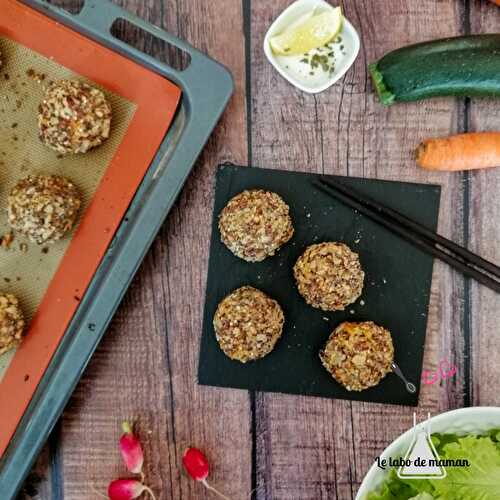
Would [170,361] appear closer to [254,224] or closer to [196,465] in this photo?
[196,465]

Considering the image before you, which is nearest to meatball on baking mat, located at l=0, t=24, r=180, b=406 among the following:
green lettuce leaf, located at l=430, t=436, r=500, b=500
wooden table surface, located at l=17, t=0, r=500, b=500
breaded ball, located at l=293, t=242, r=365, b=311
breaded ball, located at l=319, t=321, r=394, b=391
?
wooden table surface, located at l=17, t=0, r=500, b=500

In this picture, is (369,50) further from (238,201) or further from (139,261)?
(139,261)

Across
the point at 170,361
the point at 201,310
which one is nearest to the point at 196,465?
the point at 170,361

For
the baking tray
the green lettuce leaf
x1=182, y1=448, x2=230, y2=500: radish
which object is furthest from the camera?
x1=182, y1=448, x2=230, y2=500: radish

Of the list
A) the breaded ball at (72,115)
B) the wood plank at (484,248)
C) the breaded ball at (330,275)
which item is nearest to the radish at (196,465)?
the breaded ball at (330,275)

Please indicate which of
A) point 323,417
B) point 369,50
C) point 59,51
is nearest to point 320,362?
point 323,417

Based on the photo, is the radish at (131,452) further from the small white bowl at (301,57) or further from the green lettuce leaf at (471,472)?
the small white bowl at (301,57)

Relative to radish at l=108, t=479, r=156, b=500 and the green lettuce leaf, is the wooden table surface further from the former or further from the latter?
the green lettuce leaf
